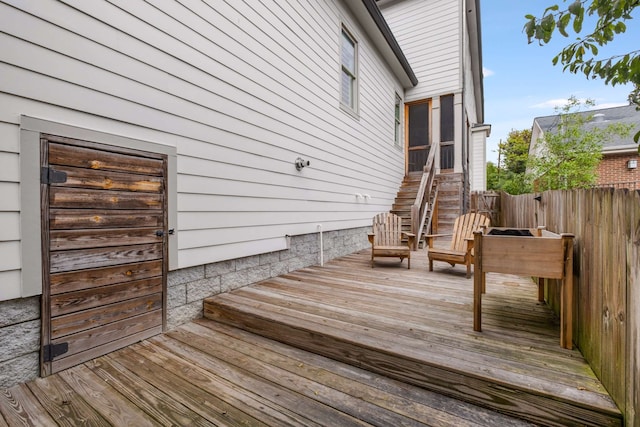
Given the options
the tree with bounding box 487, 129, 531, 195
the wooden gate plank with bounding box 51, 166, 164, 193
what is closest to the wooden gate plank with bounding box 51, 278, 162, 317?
the wooden gate plank with bounding box 51, 166, 164, 193

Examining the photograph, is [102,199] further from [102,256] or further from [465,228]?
[465,228]

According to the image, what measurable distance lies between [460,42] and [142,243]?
9184 mm

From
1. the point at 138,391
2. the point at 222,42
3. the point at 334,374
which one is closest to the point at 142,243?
the point at 138,391

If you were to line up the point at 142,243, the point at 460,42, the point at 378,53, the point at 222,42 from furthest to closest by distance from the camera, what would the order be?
the point at 460,42
the point at 378,53
the point at 222,42
the point at 142,243

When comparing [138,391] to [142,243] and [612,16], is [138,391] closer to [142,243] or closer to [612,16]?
[142,243]

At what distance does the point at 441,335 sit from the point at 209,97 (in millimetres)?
3091

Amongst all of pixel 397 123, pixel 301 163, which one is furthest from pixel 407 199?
pixel 301 163

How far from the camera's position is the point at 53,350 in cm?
202

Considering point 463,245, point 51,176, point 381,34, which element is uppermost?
point 381,34

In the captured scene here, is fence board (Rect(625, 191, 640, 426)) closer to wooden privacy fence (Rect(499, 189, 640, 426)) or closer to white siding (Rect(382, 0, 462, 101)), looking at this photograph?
wooden privacy fence (Rect(499, 189, 640, 426))

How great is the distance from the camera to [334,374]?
204cm

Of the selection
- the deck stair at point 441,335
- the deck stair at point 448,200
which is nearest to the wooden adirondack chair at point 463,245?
the deck stair at point 441,335

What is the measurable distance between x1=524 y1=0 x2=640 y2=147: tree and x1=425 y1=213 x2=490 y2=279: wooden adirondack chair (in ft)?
7.52

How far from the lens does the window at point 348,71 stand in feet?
18.9
